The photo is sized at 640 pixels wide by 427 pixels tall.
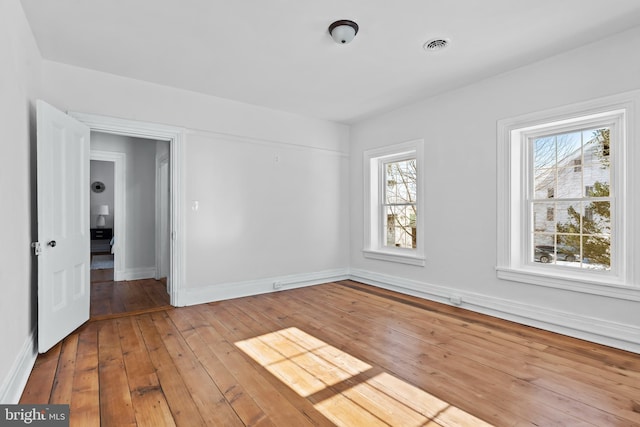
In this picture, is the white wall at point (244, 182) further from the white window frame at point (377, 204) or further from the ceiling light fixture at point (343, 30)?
the ceiling light fixture at point (343, 30)

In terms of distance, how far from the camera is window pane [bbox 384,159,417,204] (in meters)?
4.84

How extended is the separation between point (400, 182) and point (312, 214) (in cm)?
143

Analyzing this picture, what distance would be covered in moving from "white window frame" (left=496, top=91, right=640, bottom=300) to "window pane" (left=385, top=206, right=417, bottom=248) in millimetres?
1329

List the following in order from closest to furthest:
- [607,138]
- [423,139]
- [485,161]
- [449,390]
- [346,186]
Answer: [449,390]
[607,138]
[485,161]
[423,139]
[346,186]

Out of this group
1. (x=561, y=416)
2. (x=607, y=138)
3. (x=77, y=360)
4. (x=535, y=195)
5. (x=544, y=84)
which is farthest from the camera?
(x=535, y=195)

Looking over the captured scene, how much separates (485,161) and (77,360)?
427 cm

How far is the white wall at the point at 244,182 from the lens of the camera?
147 inches

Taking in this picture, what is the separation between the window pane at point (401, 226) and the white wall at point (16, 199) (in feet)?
13.8

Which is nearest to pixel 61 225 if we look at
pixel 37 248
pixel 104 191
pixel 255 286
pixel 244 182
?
pixel 37 248

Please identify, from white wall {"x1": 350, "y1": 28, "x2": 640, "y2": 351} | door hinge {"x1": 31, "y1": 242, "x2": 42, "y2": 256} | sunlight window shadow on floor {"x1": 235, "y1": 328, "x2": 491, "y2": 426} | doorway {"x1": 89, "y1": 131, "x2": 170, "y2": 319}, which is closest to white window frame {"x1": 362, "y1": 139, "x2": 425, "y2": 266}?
white wall {"x1": 350, "y1": 28, "x2": 640, "y2": 351}

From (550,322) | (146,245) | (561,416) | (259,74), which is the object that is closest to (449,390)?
(561,416)

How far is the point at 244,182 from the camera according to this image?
15.0 feet

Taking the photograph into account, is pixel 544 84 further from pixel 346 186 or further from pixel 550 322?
pixel 346 186

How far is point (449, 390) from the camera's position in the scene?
2.15 m
